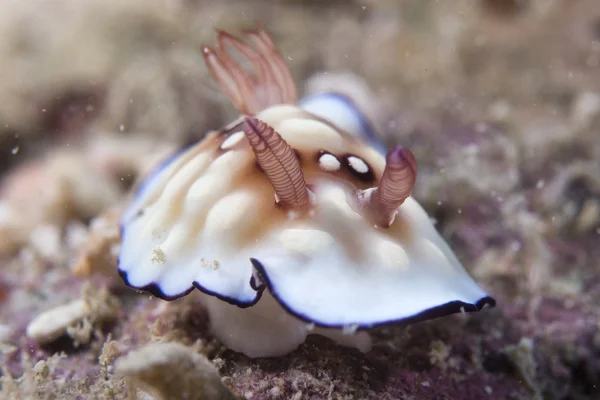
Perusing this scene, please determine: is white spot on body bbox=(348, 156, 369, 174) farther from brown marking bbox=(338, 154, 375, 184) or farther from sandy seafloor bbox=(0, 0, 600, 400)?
sandy seafloor bbox=(0, 0, 600, 400)

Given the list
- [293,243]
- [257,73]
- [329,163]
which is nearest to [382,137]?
[257,73]

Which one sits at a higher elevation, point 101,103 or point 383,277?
point 383,277

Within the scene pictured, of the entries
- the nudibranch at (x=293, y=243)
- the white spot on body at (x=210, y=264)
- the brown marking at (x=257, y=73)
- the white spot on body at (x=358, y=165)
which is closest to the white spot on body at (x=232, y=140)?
the nudibranch at (x=293, y=243)

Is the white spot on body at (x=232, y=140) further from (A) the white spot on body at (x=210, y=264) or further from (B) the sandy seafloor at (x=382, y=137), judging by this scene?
(B) the sandy seafloor at (x=382, y=137)

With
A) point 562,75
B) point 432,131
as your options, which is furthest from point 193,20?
point 562,75

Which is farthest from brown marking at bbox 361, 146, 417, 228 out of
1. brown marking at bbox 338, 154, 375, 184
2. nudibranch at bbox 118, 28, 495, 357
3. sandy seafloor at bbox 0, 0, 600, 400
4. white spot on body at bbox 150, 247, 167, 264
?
white spot on body at bbox 150, 247, 167, 264

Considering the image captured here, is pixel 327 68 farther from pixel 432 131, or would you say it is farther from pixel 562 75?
pixel 562 75
